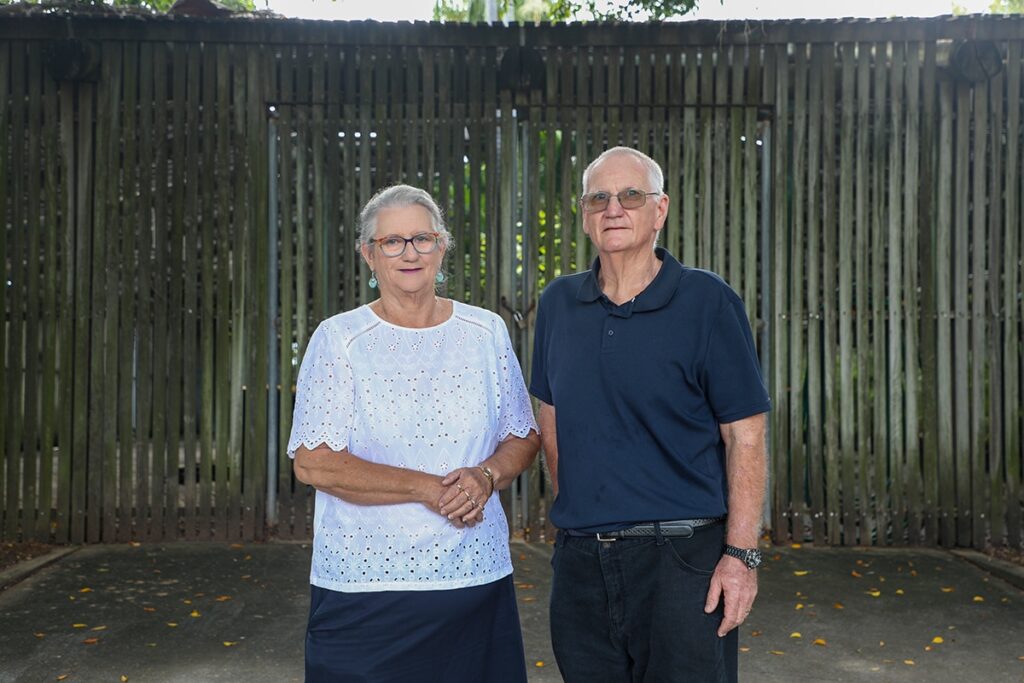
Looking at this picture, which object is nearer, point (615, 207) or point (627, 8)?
point (615, 207)

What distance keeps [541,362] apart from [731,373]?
59 cm

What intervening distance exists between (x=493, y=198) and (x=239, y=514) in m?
2.66

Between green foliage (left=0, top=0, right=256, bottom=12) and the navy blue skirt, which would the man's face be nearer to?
the navy blue skirt

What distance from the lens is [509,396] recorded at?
298cm

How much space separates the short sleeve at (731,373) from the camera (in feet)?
8.63

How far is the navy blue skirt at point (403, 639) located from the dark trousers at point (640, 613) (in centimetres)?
21

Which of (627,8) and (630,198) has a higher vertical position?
(627,8)

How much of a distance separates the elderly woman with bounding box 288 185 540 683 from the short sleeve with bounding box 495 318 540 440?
0.17ft

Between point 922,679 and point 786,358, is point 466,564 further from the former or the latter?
point 786,358

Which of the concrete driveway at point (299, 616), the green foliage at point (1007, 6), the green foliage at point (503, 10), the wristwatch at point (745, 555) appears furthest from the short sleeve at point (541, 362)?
the green foliage at point (1007, 6)

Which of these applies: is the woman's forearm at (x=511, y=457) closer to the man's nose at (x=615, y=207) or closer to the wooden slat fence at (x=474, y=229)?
the man's nose at (x=615, y=207)

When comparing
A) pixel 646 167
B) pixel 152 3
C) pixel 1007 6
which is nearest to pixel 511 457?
pixel 646 167

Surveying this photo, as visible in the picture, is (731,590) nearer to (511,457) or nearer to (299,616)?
(511,457)

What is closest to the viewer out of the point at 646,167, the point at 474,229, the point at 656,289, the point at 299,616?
the point at 656,289
